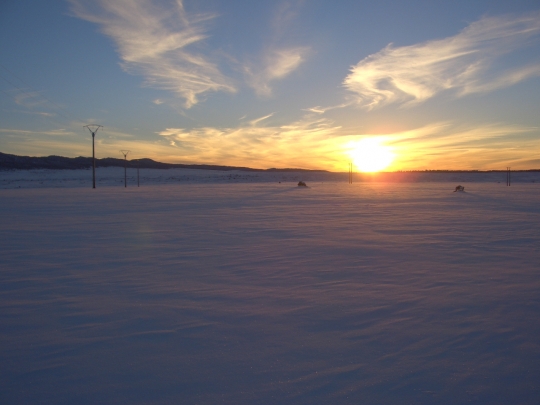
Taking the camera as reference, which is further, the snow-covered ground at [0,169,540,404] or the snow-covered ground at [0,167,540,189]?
the snow-covered ground at [0,167,540,189]

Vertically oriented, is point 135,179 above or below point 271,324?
above

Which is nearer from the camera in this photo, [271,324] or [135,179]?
[271,324]

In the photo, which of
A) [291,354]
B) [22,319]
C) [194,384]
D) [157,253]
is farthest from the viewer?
[157,253]

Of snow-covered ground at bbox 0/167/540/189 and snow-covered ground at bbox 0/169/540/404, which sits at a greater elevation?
snow-covered ground at bbox 0/167/540/189

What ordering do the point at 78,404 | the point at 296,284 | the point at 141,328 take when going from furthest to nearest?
the point at 296,284, the point at 141,328, the point at 78,404

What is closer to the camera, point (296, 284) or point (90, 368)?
point (90, 368)

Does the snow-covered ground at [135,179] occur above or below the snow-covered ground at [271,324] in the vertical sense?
above

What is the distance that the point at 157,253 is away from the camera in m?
8.41

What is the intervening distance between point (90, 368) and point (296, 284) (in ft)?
10.6

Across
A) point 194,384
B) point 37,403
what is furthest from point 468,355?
point 37,403

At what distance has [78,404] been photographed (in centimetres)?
301

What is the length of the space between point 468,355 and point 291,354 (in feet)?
5.58

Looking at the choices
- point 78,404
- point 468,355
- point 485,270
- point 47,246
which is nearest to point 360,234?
point 485,270

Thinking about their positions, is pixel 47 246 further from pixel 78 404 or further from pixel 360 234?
pixel 360 234
